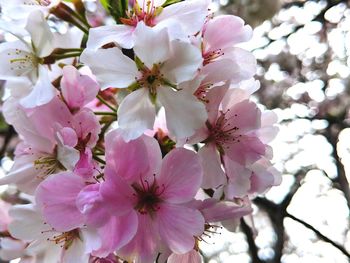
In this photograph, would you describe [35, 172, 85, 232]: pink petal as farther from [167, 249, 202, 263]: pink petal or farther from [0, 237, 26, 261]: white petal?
[0, 237, 26, 261]: white petal

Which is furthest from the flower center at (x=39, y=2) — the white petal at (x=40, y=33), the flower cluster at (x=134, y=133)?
the white petal at (x=40, y=33)

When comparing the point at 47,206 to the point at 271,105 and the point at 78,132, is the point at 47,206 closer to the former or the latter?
the point at 78,132

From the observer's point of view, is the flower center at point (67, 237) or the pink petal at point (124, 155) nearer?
the pink petal at point (124, 155)

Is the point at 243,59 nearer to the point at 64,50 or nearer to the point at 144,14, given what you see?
the point at 144,14

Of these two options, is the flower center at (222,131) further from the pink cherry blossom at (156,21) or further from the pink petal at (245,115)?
the pink cherry blossom at (156,21)

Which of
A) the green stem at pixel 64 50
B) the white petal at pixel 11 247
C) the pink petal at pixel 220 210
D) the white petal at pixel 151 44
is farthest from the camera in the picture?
the white petal at pixel 11 247
